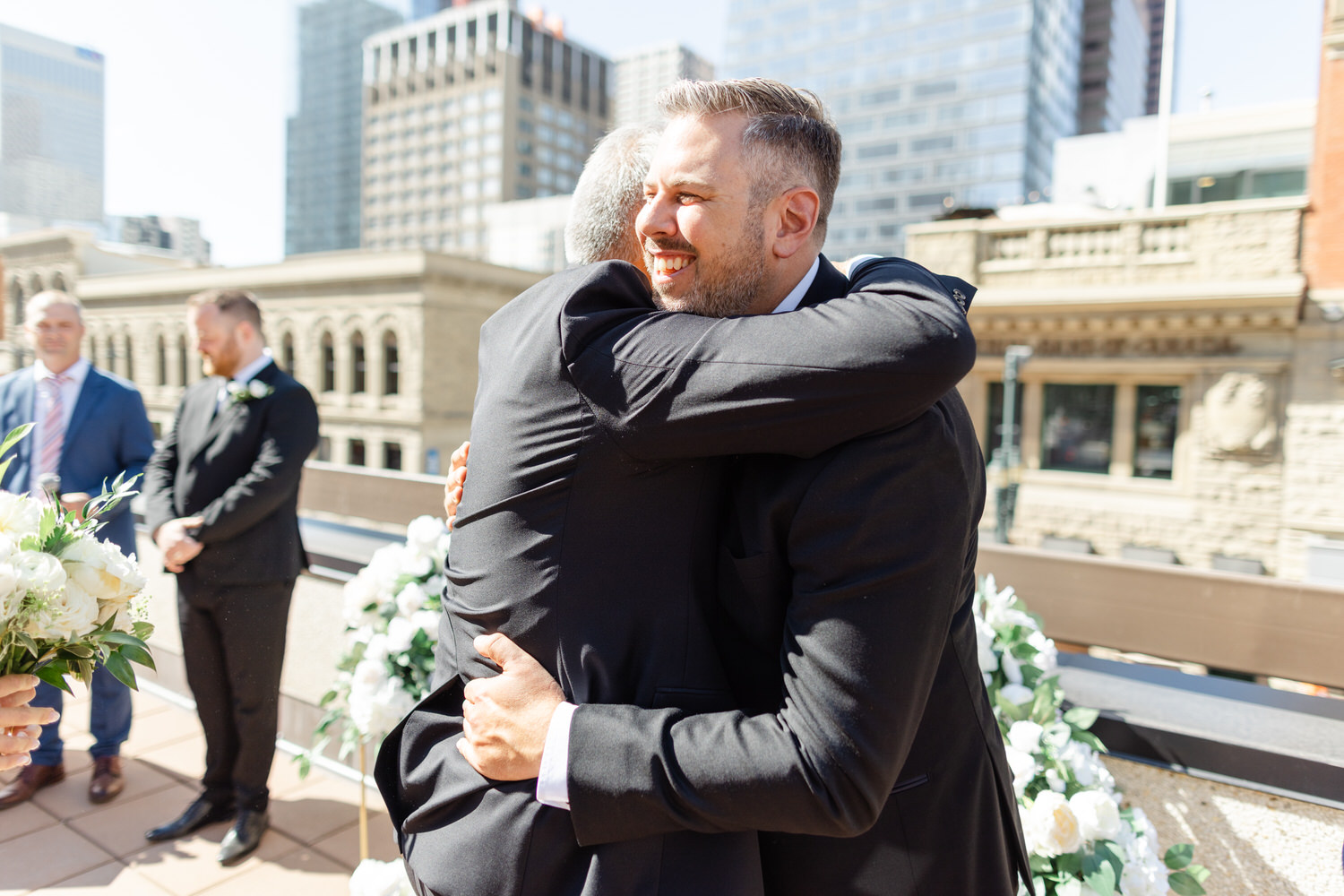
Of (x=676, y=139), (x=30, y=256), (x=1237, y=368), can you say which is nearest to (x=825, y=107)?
(x=676, y=139)

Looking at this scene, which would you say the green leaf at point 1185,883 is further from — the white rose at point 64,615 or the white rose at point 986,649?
the white rose at point 64,615

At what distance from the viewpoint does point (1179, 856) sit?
2.12 meters

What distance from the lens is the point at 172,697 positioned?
509 cm

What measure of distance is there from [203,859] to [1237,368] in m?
16.6

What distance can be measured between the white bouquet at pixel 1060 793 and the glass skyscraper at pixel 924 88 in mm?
78599

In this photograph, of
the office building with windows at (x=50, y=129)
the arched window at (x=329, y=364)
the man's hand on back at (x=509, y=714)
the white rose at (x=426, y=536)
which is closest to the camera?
the man's hand on back at (x=509, y=714)

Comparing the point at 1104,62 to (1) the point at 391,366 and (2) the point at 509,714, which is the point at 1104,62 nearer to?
(1) the point at 391,366

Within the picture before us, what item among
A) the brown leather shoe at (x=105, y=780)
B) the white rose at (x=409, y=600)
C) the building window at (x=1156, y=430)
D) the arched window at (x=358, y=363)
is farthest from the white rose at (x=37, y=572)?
Result: the arched window at (x=358, y=363)

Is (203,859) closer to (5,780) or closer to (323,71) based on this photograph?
(5,780)

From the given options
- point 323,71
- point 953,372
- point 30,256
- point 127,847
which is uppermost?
point 323,71

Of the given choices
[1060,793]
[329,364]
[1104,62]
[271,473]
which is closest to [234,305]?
[271,473]

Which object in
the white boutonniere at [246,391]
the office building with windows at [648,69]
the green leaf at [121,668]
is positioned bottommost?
the green leaf at [121,668]

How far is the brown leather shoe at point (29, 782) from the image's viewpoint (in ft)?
12.4

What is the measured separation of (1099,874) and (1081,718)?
0.42 meters
